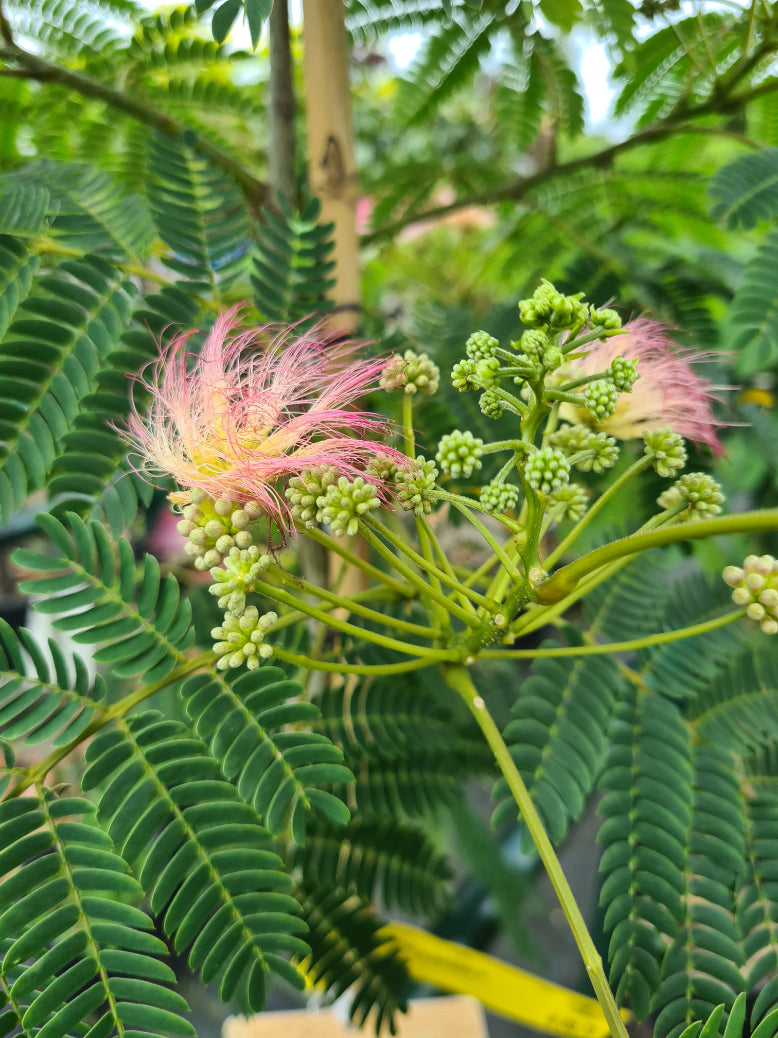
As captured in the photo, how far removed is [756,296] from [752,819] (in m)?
0.43

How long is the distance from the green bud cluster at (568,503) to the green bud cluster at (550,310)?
129 mm

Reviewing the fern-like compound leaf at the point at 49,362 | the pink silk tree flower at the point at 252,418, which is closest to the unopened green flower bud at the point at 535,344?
the pink silk tree flower at the point at 252,418

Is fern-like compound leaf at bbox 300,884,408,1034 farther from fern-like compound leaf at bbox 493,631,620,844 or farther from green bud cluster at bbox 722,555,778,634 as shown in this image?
green bud cluster at bbox 722,555,778,634

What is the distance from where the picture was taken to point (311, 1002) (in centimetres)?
93

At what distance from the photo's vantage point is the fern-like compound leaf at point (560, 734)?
1.66 feet

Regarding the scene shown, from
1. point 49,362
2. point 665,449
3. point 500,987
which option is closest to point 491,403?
point 665,449

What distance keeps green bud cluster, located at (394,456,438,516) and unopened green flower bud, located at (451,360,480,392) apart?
2.0 inches

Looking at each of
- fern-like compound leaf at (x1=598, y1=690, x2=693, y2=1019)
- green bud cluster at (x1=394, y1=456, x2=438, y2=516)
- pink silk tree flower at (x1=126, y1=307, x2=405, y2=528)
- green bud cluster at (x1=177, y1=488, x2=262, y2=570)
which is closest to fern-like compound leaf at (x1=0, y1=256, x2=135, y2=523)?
pink silk tree flower at (x1=126, y1=307, x2=405, y2=528)

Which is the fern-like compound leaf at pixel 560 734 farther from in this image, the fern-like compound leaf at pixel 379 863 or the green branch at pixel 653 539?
the fern-like compound leaf at pixel 379 863

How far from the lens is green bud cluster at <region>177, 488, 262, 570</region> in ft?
1.36

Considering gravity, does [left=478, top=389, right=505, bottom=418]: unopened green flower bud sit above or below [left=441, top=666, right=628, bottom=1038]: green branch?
above

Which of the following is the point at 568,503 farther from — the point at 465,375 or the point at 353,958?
the point at 353,958

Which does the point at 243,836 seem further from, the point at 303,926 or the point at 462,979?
the point at 462,979

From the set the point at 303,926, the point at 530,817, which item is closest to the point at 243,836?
the point at 303,926
